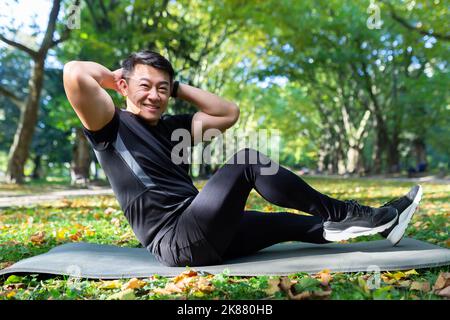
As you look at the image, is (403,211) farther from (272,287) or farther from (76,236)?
(76,236)

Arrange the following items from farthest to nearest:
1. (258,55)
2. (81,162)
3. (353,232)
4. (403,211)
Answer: (258,55)
(81,162)
(403,211)
(353,232)

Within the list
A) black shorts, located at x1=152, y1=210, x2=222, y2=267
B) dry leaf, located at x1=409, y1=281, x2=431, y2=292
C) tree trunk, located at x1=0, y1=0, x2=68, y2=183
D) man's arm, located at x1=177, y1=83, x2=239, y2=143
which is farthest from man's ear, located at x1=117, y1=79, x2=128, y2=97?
tree trunk, located at x1=0, y1=0, x2=68, y2=183

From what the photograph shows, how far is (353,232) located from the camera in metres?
2.77

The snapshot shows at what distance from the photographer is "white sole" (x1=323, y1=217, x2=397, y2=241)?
2770mm

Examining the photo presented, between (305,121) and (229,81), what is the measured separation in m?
12.4

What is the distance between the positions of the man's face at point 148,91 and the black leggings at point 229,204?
0.62 m

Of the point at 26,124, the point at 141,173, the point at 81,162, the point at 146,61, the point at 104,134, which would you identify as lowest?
the point at 141,173

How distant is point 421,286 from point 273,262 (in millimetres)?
920

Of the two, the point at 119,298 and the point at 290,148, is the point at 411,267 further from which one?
the point at 290,148

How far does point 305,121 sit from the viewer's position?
35.0 meters

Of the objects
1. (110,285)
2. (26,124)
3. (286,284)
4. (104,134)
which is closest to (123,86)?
(104,134)

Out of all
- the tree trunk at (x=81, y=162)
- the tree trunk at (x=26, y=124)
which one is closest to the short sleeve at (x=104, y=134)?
the tree trunk at (x=26, y=124)

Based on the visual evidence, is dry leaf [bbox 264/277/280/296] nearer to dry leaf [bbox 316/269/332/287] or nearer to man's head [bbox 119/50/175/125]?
dry leaf [bbox 316/269/332/287]
